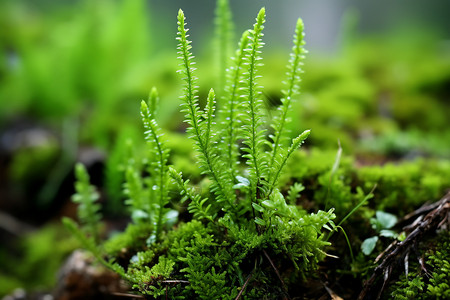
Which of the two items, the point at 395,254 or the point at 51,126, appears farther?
the point at 51,126

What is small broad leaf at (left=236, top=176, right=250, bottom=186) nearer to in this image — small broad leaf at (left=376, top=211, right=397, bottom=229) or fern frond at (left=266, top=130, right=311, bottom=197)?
fern frond at (left=266, top=130, right=311, bottom=197)

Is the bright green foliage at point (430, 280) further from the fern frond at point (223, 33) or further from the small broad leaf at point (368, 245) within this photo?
the fern frond at point (223, 33)

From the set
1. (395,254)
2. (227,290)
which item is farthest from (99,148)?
(395,254)

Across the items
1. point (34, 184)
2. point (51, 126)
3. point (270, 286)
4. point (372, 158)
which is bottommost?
point (34, 184)

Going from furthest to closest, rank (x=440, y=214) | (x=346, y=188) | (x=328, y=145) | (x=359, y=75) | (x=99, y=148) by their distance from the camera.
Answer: (x=359, y=75) < (x=99, y=148) < (x=328, y=145) < (x=346, y=188) < (x=440, y=214)

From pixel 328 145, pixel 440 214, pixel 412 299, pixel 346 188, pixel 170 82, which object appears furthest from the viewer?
pixel 170 82

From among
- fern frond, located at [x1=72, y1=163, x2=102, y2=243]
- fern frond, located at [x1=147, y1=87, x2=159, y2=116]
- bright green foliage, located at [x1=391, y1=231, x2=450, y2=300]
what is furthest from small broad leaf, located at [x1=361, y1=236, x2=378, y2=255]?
fern frond, located at [x1=72, y1=163, x2=102, y2=243]

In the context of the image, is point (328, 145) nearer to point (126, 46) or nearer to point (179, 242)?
point (179, 242)
